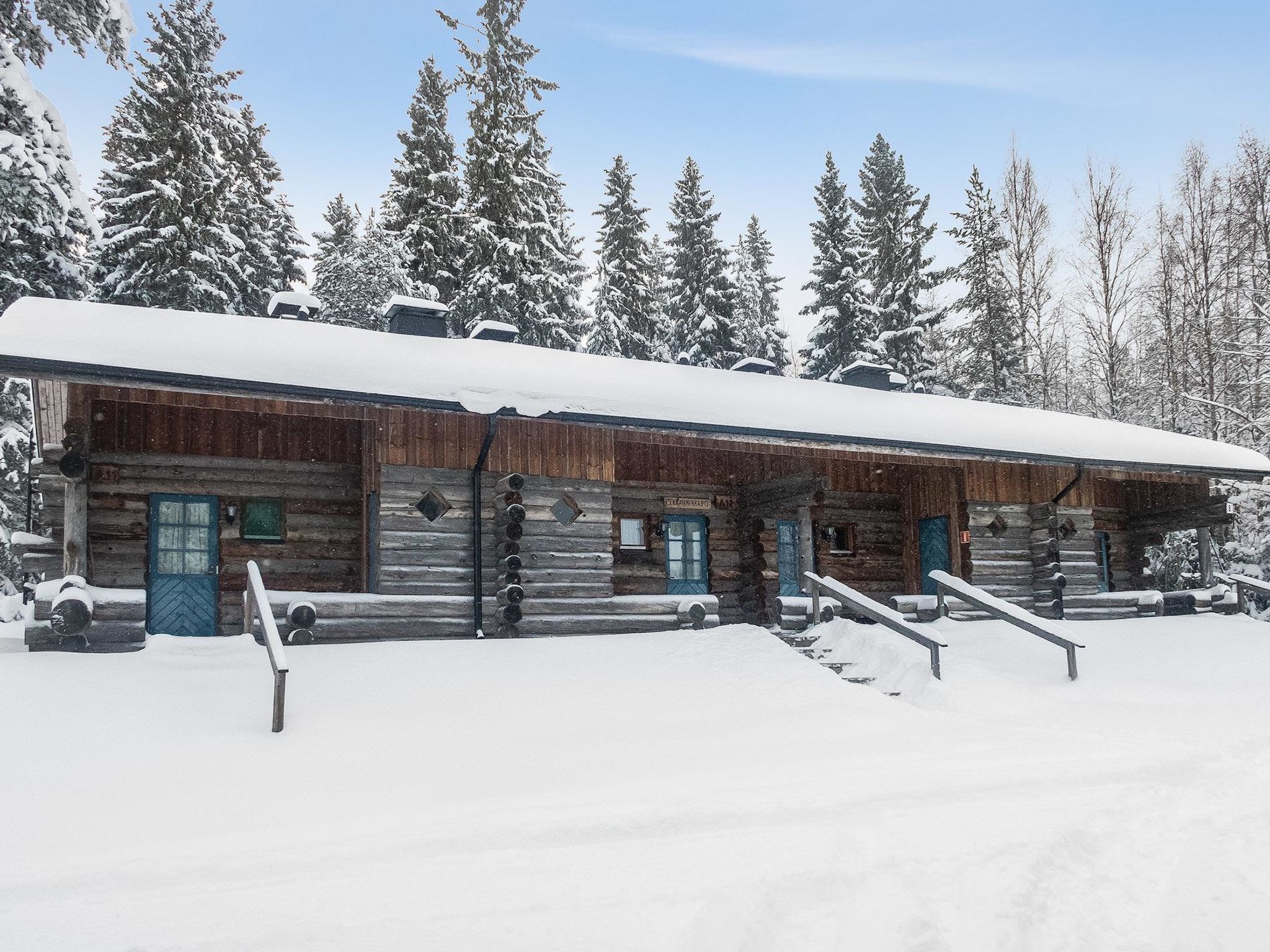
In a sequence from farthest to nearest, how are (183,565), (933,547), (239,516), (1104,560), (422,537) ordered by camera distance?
1. (1104,560)
2. (933,547)
3. (239,516)
4. (183,565)
5. (422,537)

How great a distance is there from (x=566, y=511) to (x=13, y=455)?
520 inches

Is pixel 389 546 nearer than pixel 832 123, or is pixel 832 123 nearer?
pixel 389 546

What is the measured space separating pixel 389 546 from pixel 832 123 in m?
23.4

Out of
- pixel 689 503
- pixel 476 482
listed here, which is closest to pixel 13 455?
pixel 476 482

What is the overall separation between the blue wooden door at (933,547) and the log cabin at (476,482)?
6 centimetres

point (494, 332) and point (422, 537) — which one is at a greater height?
point (494, 332)

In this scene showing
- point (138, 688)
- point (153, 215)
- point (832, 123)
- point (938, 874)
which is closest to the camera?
point (938, 874)

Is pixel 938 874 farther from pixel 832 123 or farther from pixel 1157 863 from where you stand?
pixel 832 123

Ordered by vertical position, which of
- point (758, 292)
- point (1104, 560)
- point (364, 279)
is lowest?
point (1104, 560)

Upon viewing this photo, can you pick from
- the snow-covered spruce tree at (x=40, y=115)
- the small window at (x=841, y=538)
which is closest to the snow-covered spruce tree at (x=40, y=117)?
the snow-covered spruce tree at (x=40, y=115)

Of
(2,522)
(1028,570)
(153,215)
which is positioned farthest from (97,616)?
(153,215)

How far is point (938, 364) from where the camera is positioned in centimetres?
3575

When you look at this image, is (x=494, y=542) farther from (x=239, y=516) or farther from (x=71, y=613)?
(x=71, y=613)

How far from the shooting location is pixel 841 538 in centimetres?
1738
